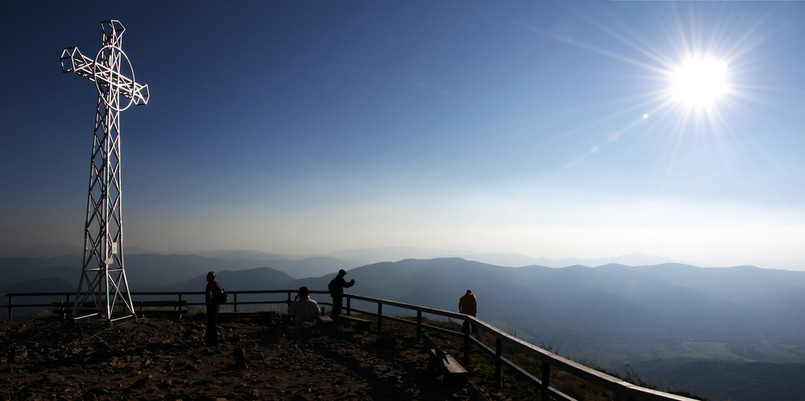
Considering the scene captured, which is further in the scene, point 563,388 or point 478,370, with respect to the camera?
point 478,370

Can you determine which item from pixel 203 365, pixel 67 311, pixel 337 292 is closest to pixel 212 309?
pixel 203 365

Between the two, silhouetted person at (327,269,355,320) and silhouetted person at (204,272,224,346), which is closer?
silhouetted person at (204,272,224,346)

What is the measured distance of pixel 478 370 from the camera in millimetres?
7797

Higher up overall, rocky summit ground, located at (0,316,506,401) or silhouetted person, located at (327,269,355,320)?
silhouetted person, located at (327,269,355,320)

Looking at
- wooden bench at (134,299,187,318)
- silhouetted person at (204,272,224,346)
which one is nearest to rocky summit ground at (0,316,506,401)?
silhouetted person at (204,272,224,346)

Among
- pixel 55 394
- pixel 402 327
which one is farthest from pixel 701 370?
pixel 55 394

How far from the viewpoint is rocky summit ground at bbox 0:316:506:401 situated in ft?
20.8

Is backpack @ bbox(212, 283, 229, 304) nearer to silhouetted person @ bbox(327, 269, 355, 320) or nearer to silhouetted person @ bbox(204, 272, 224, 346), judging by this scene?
silhouetted person @ bbox(204, 272, 224, 346)

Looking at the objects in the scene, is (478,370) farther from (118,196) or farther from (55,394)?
(118,196)

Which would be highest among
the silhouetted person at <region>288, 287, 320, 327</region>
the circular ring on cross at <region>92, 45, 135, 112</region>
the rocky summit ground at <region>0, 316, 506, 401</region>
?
the circular ring on cross at <region>92, 45, 135, 112</region>

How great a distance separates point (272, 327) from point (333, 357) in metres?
4.53

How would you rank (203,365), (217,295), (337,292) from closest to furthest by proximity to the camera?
(203,365) → (217,295) → (337,292)

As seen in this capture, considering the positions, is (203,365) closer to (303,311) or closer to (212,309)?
(212,309)

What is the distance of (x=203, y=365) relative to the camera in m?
8.05
